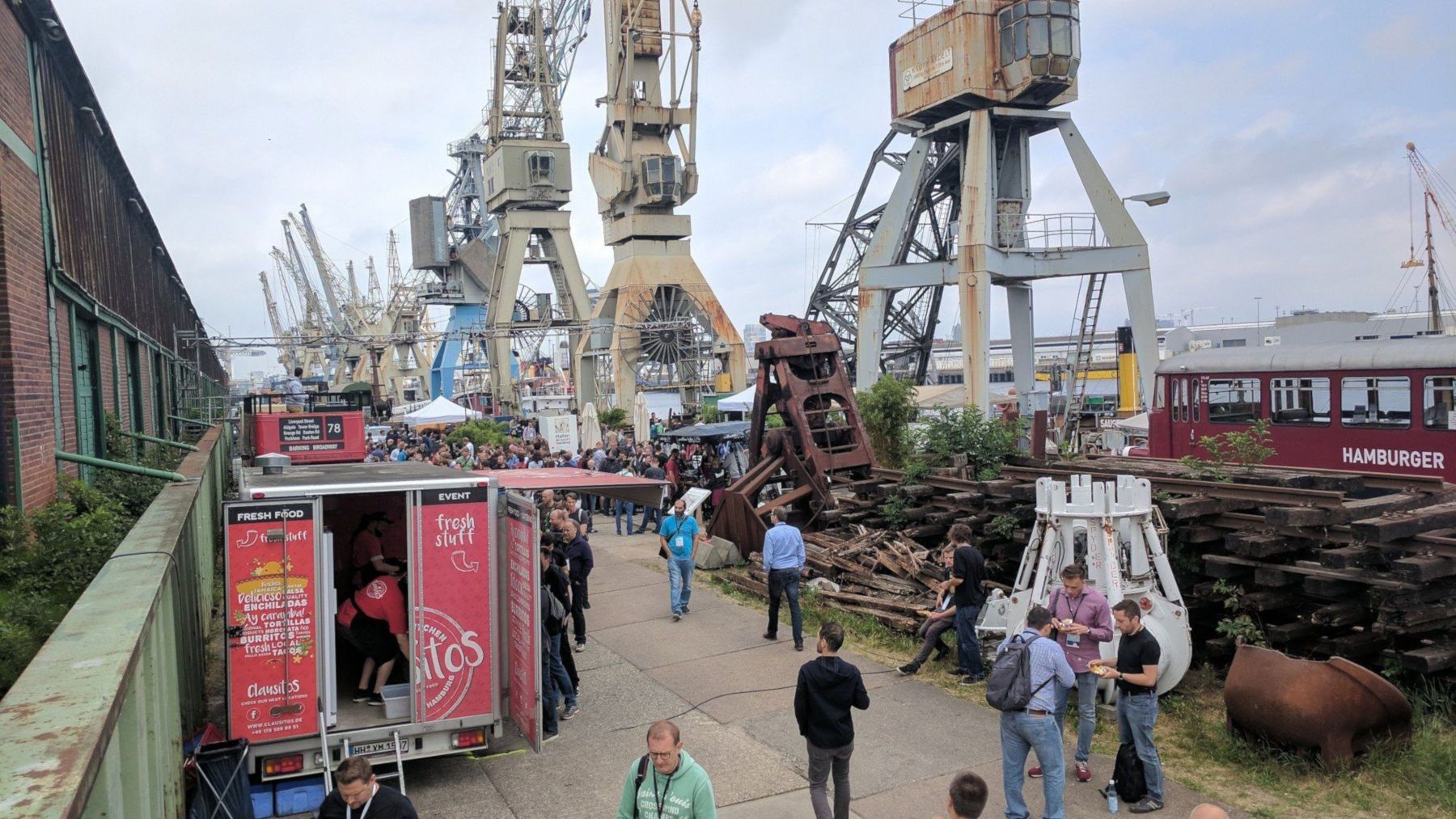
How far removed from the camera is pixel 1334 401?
1695cm

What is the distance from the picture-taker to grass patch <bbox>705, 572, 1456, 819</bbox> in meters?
7.16

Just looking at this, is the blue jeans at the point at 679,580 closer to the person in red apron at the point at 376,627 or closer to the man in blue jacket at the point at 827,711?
the person in red apron at the point at 376,627

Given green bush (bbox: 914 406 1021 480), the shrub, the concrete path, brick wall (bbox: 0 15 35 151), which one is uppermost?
brick wall (bbox: 0 15 35 151)

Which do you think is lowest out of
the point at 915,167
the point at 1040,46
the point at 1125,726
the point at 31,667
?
the point at 1125,726

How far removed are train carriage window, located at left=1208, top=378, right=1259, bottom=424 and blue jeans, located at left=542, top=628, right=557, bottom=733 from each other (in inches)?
574

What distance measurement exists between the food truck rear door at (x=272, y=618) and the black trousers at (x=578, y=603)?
440 centimetres

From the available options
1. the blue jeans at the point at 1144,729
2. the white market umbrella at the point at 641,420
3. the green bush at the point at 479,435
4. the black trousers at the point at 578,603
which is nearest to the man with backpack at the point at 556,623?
the black trousers at the point at 578,603

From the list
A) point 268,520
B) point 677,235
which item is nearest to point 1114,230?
point 677,235

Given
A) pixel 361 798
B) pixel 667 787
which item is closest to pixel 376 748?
pixel 361 798

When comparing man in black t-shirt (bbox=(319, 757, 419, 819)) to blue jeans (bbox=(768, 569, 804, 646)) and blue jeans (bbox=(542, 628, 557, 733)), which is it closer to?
blue jeans (bbox=(542, 628, 557, 733))

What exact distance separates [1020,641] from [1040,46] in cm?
2796

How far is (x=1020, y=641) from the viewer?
6.75m

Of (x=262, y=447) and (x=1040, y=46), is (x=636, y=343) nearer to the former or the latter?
(x=1040, y=46)

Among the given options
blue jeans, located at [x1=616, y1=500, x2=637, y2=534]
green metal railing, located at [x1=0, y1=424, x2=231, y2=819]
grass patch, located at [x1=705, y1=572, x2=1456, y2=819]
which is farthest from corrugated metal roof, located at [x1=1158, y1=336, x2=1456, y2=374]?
green metal railing, located at [x1=0, y1=424, x2=231, y2=819]
